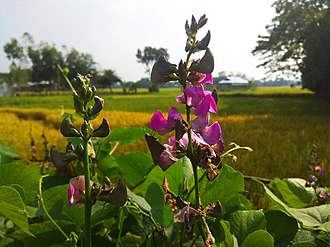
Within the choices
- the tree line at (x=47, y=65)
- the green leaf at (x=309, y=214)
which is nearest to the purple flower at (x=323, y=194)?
the green leaf at (x=309, y=214)

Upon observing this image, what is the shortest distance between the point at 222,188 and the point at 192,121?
149 mm

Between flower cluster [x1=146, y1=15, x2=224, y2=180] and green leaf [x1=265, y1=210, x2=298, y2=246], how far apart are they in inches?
7.0

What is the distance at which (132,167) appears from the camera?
0.61 metres

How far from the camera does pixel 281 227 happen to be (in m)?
0.47

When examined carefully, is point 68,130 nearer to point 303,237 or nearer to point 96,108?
point 96,108

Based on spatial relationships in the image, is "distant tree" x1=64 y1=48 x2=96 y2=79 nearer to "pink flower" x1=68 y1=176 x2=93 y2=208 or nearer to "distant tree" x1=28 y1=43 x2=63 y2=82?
"distant tree" x1=28 y1=43 x2=63 y2=82

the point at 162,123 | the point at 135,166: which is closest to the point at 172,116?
the point at 162,123

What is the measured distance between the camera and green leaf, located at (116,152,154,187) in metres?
0.59

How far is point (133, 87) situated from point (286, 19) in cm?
3053

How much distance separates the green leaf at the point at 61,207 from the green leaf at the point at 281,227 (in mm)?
215

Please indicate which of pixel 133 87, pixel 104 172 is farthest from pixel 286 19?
pixel 133 87

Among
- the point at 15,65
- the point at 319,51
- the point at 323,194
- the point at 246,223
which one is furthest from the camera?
the point at 15,65

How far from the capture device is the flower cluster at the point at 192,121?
320mm

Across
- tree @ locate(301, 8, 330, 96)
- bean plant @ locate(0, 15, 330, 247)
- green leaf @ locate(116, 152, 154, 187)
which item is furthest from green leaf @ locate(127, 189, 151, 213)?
tree @ locate(301, 8, 330, 96)
